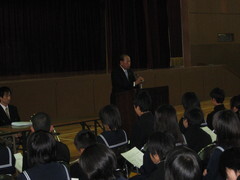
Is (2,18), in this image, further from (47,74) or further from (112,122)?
(112,122)

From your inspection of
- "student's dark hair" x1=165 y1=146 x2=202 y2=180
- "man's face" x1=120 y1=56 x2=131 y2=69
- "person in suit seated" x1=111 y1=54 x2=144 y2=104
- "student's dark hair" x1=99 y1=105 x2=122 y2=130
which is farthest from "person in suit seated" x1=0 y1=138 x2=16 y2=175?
"man's face" x1=120 y1=56 x2=131 y2=69

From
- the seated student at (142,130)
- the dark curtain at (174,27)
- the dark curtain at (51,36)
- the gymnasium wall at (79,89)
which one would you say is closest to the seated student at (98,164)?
the seated student at (142,130)

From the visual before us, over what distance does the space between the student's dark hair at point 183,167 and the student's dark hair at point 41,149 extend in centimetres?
95

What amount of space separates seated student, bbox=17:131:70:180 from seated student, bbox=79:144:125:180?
1.88 ft

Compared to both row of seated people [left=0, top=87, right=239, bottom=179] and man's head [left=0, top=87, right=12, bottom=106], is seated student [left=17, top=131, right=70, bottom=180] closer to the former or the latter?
row of seated people [left=0, top=87, right=239, bottom=179]

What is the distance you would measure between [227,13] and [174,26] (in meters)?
2.30

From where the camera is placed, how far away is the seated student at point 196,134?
161 inches

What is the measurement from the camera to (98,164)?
94.0 inches

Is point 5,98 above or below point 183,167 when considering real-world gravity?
Result: above

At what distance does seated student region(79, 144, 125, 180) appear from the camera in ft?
7.82

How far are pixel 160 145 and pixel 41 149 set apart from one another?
0.81 m

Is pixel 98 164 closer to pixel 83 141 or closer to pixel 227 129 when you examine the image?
pixel 83 141

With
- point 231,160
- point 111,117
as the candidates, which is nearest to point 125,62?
point 111,117

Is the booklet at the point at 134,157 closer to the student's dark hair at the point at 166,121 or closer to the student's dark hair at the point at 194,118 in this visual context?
the student's dark hair at the point at 166,121
